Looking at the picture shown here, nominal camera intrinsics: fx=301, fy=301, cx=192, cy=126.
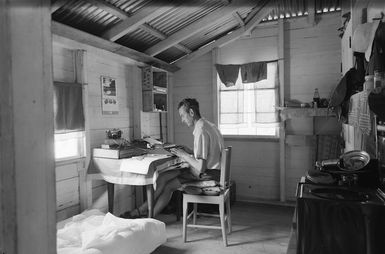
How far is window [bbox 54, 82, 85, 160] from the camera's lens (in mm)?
3240

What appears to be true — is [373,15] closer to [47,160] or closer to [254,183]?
[47,160]

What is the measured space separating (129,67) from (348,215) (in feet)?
12.2

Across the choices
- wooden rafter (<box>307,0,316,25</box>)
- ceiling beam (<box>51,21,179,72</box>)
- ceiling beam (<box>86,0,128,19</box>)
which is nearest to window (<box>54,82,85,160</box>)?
ceiling beam (<box>51,21,179,72</box>)

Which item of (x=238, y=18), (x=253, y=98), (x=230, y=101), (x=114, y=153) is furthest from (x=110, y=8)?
(x=253, y=98)

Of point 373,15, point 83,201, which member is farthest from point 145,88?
point 373,15

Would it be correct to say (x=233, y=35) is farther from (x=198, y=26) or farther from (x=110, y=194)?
(x=110, y=194)

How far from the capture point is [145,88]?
4480mm

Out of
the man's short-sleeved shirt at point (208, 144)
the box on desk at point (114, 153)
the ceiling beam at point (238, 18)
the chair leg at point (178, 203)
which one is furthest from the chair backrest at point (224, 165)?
the ceiling beam at point (238, 18)

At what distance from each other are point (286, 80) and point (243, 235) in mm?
2557

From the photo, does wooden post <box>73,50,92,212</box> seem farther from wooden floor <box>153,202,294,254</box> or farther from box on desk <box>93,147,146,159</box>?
wooden floor <box>153,202,294,254</box>

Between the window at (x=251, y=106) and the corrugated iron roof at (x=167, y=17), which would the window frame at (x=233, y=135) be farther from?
the corrugated iron roof at (x=167, y=17)

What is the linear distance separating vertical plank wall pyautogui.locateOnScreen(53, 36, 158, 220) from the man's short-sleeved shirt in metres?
1.36

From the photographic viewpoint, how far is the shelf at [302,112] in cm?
432

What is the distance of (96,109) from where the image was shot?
A: 3.78 meters
